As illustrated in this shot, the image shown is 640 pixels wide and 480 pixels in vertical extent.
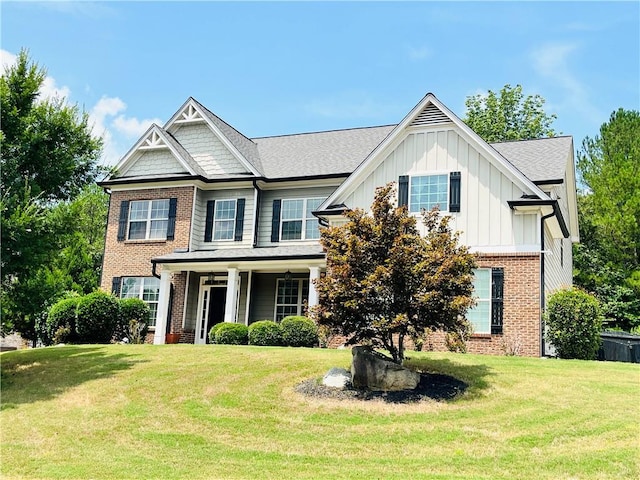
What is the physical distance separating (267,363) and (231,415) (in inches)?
143

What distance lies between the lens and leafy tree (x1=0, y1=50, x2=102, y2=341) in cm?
1534

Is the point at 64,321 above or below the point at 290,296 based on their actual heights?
below

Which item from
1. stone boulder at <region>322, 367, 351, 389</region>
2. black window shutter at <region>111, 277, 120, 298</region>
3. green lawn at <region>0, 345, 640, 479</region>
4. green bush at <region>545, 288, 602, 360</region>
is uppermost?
black window shutter at <region>111, 277, 120, 298</region>

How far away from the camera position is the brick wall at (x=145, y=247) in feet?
80.3

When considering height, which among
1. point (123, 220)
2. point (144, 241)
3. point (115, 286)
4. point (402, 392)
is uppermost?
point (123, 220)

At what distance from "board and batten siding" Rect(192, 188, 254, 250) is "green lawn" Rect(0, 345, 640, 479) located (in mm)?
9204

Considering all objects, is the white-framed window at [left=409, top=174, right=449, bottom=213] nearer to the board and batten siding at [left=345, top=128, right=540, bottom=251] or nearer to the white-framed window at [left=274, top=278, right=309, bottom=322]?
the board and batten siding at [left=345, top=128, right=540, bottom=251]

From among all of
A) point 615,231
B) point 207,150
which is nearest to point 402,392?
point 207,150

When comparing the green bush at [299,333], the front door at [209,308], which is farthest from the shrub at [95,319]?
the green bush at [299,333]

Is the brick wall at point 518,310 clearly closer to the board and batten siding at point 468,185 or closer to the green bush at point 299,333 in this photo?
the board and batten siding at point 468,185

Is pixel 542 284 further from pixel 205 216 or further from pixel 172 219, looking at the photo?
pixel 172 219

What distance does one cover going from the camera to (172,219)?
981 inches

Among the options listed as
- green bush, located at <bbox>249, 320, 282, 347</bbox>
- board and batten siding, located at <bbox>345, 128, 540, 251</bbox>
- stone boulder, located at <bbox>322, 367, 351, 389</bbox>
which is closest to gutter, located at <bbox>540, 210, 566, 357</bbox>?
board and batten siding, located at <bbox>345, 128, 540, 251</bbox>

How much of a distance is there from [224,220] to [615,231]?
69.9 feet
